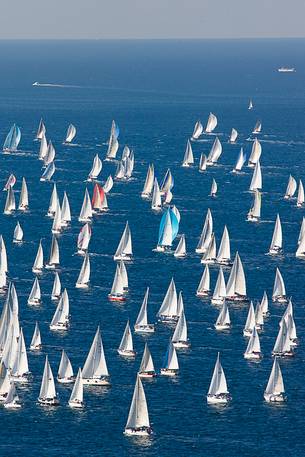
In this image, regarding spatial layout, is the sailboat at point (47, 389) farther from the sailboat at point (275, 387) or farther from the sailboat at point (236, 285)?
the sailboat at point (236, 285)

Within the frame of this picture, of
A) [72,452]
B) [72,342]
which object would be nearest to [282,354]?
[72,342]

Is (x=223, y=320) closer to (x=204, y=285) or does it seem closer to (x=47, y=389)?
(x=204, y=285)

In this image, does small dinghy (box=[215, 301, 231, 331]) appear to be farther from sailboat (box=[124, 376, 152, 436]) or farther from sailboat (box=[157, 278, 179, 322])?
sailboat (box=[124, 376, 152, 436])

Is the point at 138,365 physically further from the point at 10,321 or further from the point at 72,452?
the point at 72,452

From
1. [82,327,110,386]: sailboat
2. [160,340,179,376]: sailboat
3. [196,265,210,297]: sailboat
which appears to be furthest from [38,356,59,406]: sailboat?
[196,265,210,297]: sailboat

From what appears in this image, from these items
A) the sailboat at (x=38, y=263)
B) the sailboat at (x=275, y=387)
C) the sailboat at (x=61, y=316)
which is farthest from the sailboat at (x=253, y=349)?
the sailboat at (x=38, y=263)

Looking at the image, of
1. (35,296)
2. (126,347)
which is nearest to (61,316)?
(35,296)
